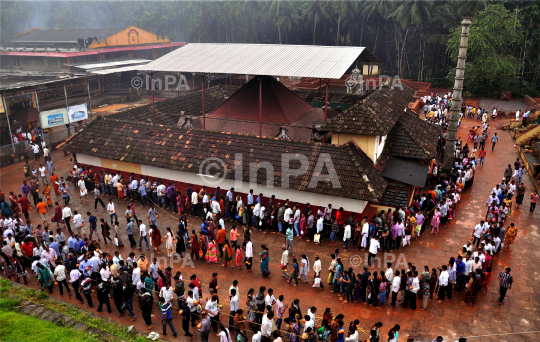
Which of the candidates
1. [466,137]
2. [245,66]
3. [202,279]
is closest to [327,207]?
[202,279]

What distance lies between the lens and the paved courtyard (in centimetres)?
983

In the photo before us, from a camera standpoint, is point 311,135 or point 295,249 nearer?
point 295,249

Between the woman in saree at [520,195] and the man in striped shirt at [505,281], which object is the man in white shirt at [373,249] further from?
the woman in saree at [520,195]

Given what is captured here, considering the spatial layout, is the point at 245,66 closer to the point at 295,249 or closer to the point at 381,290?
the point at 295,249

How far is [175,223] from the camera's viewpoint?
49.1 feet

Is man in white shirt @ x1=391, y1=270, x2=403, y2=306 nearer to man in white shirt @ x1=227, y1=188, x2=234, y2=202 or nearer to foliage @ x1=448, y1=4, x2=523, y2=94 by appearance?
man in white shirt @ x1=227, y1=188, x2=234, y2=202

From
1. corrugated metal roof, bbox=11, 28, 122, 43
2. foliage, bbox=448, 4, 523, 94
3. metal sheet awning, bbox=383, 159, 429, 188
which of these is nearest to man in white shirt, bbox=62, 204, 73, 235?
metal sheet awning, bbox=383, 159, 429, 188

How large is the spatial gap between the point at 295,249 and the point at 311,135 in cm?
599

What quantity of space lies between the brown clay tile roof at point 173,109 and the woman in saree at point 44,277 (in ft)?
32.4

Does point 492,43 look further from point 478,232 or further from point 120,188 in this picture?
point 120,188

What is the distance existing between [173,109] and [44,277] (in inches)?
510

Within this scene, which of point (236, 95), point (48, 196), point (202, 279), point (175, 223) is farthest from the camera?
point (236, 95)

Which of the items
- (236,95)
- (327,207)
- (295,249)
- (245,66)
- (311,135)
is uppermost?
(245,66)

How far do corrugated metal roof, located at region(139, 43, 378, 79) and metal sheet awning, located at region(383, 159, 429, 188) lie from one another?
4143 millimetres
